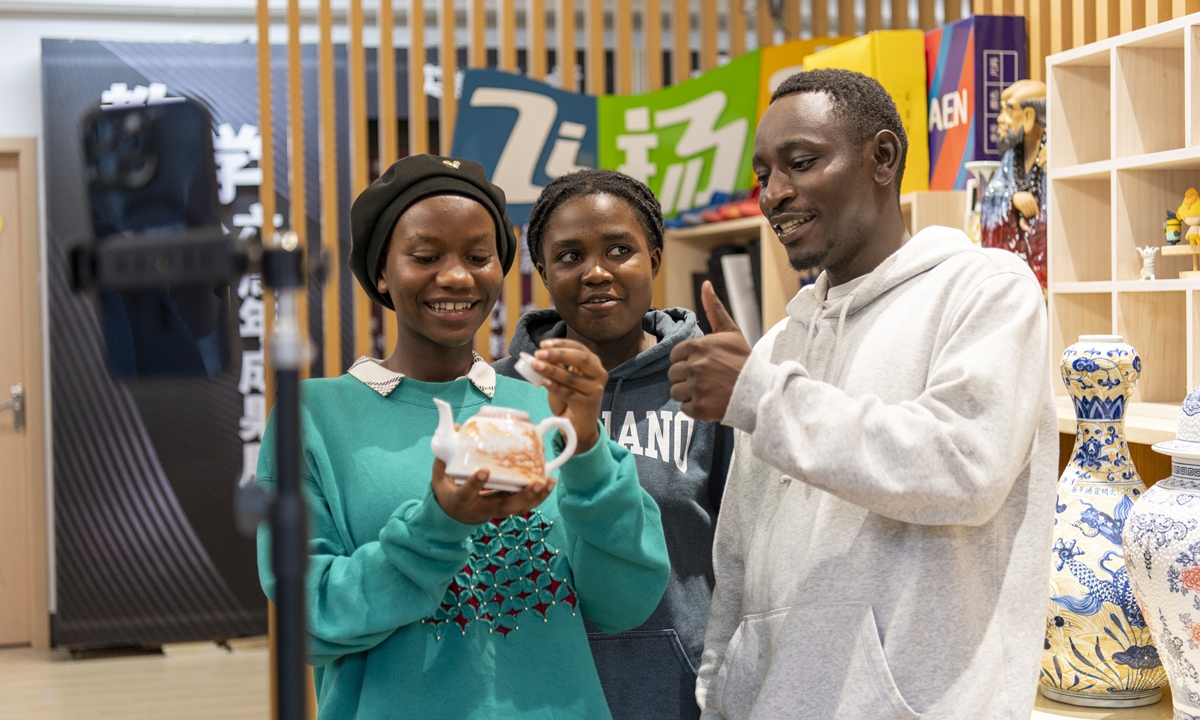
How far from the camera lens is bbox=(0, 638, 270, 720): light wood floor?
14.1ft

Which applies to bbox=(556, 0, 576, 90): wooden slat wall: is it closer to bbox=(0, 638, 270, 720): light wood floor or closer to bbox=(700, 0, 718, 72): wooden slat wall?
bbox=(700, 0, 718, 72): wooden slat wall

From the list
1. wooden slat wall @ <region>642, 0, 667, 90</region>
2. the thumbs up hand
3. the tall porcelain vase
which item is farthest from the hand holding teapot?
wooden slat wall @ <region>642, 0, 667, 90</region>

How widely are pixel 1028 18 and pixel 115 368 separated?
2.59 meters

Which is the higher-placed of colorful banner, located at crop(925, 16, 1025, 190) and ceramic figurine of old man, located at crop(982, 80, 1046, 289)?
colorful banner, located at crop(925, 16, 1025, 190)

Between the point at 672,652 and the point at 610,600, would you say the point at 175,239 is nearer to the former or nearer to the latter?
the point at 610,600

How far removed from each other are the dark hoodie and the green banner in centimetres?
187

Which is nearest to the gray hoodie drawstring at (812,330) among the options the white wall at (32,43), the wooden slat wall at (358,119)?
the wooden slat wall at (358,119)

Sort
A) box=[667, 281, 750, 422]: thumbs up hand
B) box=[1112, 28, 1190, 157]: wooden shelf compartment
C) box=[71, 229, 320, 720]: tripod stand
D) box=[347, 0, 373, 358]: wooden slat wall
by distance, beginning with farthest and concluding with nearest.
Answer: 1. box=[347, 0, 373, 358]: wooden slat wall
2. box=[1112, 28, 1190, 157]: wooden shelf compartment
3. box=[667, 281, 750, 422]: thumbs up hand
4. box=[71, 229, 320, 720]: tripod stand

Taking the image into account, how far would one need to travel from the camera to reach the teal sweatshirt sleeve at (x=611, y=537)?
3.74 feet

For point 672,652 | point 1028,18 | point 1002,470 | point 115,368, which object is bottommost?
point 672,652

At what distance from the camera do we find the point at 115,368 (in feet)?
2.22

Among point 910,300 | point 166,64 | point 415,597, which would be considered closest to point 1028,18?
point 910,300

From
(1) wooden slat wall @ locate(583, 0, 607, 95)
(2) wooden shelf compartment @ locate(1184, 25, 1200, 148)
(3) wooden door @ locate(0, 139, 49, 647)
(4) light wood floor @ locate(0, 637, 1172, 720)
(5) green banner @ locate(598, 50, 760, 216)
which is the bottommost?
(4) light wood floor @ locate(0, 637, 1172, 720)

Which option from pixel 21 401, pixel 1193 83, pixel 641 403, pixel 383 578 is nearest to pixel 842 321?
pixel 641 403
